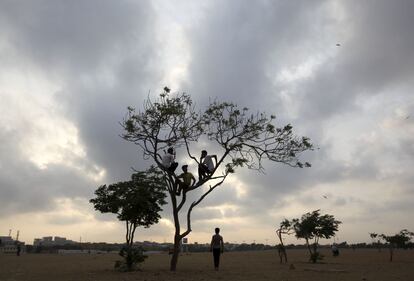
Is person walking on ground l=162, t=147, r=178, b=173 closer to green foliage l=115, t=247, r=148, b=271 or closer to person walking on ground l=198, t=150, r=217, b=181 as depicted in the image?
person walking on ground l=198, t=150, r=217, b=181

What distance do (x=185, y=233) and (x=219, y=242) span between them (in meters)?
2.03

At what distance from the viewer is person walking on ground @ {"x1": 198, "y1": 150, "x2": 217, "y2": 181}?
1634 centimetres

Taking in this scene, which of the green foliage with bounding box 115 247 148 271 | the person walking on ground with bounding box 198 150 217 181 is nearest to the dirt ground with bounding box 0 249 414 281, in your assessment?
the green foliage with bounding box 115 247 148 271

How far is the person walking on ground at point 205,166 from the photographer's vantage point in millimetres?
16344

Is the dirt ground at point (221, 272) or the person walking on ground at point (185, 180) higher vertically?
the person walking on ground at point (185, 180)

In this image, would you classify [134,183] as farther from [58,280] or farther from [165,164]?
[58,280]

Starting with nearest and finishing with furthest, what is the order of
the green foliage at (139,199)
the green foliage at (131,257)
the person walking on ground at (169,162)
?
the person walking on ground at (169,162)
the green foliage at (131,257)
the green foliage at (139,199)

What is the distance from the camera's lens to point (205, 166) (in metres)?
16.3

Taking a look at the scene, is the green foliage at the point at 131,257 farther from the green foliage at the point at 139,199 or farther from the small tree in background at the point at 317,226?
the small tree in background at the point at 317,226

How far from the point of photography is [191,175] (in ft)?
53.5

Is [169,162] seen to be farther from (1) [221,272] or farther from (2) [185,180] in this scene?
(1) [221,272]

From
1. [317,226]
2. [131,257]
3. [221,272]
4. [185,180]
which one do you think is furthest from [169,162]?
[317,226]

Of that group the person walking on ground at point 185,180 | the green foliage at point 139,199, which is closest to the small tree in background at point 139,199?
the green foliage at point 139,199

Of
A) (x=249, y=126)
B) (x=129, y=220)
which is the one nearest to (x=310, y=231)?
(x=129, y=220)
